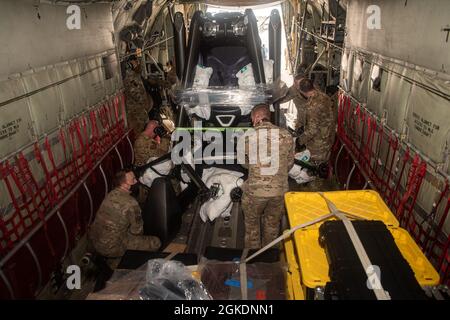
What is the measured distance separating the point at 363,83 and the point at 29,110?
14.8 feet

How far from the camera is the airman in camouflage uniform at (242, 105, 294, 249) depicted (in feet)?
12.4

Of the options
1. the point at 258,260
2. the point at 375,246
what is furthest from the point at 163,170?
the point at 375,246

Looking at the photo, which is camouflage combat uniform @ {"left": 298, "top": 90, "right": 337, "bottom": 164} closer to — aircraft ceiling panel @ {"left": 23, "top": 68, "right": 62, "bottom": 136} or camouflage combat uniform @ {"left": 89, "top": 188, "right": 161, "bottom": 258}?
camouflage combat uniform @ {"left": 89, "top": 188, "right": 161, "bottom": 258}

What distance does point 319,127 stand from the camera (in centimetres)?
582

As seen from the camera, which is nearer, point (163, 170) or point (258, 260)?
point (258, 260)

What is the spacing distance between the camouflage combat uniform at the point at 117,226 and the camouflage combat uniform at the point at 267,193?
49.9 inches

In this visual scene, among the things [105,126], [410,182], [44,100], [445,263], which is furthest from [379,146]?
[105,126]

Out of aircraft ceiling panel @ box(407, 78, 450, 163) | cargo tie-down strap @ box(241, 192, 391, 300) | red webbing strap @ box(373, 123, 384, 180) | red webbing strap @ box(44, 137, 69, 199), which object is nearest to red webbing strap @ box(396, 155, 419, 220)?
aircraft ceiling panel @ box(407, 78, 450, 163)

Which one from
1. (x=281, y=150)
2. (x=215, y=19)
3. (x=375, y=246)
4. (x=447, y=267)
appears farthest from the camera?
(x=215, y=19)

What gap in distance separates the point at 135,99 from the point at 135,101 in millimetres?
48

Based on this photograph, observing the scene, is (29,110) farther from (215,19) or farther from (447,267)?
(447,267)

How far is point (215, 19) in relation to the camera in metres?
5.68
